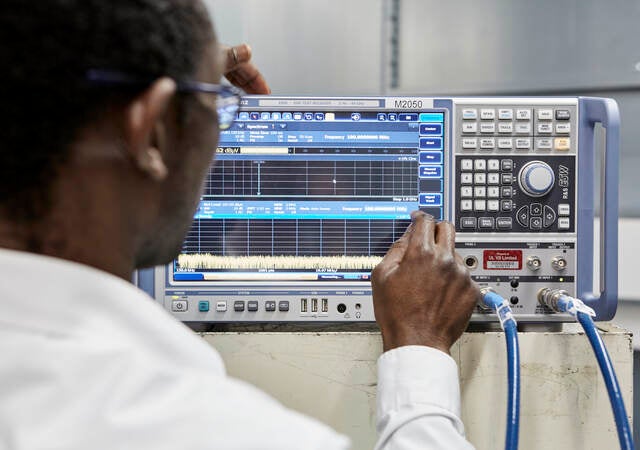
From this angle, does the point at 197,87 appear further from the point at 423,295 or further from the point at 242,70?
the point at 242,70

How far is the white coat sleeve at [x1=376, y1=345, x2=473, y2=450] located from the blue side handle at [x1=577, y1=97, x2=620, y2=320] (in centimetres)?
27

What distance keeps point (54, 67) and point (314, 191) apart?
1.54 feet

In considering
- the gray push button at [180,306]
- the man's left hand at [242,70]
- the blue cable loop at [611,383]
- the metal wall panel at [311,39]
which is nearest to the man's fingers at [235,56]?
the man's left hand at [242,70]

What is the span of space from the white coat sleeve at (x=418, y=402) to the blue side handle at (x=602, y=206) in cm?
27

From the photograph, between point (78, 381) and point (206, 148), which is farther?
point (206, 148)

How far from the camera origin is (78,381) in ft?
1.16

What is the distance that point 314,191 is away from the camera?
32.3 inches

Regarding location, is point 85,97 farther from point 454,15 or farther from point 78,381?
point 454,15

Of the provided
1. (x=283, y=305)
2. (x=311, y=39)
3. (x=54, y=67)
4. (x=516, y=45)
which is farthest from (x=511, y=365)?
(x=311, y=39)

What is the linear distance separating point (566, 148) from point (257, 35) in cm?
125

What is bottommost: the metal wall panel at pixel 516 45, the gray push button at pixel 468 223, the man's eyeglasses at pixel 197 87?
the gray push button at pixel 468 223

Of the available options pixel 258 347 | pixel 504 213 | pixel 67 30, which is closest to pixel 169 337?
pixel 67 30

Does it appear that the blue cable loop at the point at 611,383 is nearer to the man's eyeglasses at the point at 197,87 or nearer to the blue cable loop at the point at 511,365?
the blue cable loop at the point at 511,365

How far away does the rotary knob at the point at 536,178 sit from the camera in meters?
0.79
